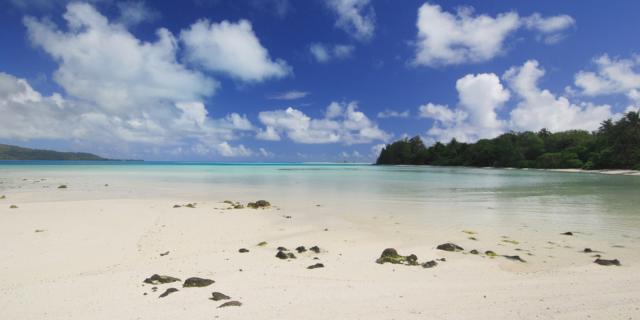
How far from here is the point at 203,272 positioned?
7.26m

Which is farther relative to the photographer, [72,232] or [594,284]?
[72,232]

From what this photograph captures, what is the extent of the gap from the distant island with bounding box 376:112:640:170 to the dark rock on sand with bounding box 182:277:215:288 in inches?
3432

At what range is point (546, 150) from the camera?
342ft

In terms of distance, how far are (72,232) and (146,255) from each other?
416 centimetres

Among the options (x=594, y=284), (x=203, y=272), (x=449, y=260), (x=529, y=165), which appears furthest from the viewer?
(x=529, y=165)

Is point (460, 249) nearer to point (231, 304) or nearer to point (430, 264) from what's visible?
point (430, 264)

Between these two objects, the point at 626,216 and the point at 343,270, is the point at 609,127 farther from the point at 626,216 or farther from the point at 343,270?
the point at 343,270

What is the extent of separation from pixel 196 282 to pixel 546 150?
4694 inches

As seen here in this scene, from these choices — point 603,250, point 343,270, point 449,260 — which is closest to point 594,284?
point 449,260

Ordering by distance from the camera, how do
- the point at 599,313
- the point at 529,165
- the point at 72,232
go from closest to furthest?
the point at 599,313 < the point at 72,232 < the point at 529,165

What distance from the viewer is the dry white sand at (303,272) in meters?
5.39

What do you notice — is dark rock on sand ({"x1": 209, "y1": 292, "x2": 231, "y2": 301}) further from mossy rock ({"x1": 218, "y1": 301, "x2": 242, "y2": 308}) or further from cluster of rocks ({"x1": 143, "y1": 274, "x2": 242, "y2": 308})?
mossy rock ({"x1": 218, "y1": 301, "x2": 242, "y2": 308})

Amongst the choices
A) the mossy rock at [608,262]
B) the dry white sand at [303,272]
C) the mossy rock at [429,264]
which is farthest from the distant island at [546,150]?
the mossy rock at [429,264]

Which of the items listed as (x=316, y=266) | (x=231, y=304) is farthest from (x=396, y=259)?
(x=231, y=304)
